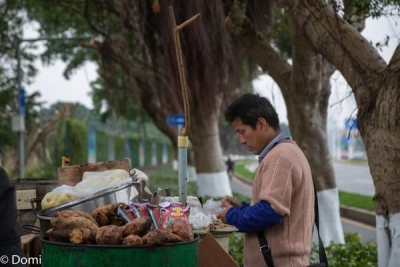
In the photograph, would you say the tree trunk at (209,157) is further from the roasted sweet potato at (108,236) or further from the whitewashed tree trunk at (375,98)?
the roasted sweet potato at (108,236)

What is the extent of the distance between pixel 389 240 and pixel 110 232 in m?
3.44

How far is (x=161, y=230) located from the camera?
121 inches

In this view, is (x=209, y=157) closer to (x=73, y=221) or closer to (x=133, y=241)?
(x=73, y=221)

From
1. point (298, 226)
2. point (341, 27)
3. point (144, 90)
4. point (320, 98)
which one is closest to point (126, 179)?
point (298, 226)

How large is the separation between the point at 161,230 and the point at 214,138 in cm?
1149

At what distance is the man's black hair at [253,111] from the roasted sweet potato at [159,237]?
0.89 m

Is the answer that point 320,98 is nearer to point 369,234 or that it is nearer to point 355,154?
point 369,234

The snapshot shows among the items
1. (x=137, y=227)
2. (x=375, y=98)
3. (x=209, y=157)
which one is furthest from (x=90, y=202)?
(x=209, y=157)

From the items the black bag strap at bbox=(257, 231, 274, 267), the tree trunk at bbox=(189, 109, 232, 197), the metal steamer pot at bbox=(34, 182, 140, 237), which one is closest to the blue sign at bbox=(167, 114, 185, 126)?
the tree trunk at bbox=(189, 109, 232, 197)

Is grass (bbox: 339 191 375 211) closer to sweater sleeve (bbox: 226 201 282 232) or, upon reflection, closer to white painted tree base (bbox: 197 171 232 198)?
white painted tree base (bbox: 197 171 232 198)

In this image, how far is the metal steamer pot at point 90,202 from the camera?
140 inches

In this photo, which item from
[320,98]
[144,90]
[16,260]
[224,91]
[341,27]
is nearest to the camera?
[16,260]

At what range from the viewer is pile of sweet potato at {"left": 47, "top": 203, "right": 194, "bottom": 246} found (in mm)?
2965

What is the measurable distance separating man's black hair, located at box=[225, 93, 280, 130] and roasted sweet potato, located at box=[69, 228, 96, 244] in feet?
3.67
